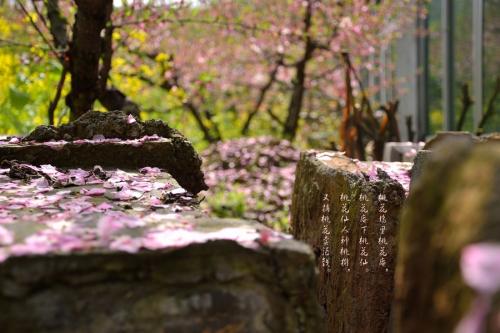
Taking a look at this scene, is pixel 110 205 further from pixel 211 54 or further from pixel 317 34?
pixel 211 54

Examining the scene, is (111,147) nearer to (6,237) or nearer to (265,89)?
(6,237)

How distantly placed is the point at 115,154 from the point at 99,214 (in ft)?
4.34

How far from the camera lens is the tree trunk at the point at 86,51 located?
16.7ft

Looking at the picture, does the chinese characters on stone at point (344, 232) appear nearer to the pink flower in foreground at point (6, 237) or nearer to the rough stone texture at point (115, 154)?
the rough stone texture at point (115, 154)

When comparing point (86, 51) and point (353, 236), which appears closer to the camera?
point (353, 236)

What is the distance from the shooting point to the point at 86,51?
5.36 m

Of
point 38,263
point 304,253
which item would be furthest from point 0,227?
point 304,253

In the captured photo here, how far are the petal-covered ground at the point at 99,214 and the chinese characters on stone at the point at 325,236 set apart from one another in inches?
45.2

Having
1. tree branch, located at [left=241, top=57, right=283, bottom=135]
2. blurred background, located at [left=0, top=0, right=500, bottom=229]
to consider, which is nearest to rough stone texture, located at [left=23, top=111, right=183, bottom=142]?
blurred background, located at [left=0, top=0, right=500, bottom=229]

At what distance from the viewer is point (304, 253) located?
1.84m

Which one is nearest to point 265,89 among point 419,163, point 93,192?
point 419,163

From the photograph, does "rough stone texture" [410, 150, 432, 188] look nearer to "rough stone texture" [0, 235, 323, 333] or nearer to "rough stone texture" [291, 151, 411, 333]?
"rough stone texture" [291, 151, 411, 333]

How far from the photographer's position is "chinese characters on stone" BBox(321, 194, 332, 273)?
407 cm

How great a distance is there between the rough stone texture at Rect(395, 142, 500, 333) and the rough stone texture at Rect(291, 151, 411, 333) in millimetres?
1984
